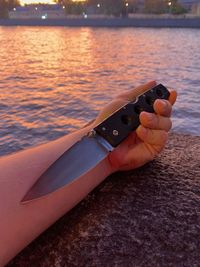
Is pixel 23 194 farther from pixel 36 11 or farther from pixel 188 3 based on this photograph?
pixel 36 11

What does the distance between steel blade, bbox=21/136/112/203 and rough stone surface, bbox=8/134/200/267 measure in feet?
0.51

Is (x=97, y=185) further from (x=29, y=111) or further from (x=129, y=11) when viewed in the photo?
(x=129, y=11)

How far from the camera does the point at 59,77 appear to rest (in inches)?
406

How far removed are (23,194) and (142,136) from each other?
461 mm

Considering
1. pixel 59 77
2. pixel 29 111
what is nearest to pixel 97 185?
pixel 29 111

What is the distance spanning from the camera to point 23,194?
112 cm

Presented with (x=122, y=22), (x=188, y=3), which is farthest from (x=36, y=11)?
(x=188, y=3)

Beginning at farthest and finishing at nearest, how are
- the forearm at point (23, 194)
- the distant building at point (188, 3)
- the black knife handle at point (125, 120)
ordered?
the distant building at point (188, 3), the black knife handle at point (125, 120), the forearm at point (23, 194)

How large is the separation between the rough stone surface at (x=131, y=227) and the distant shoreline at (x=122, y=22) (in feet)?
192

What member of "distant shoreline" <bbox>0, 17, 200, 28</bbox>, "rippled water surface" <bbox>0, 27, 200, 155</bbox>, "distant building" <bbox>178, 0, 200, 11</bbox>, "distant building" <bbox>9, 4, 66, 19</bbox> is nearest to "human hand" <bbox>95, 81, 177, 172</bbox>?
"rippled water surface" <bbox>0, 27, 200, 155</bbox>

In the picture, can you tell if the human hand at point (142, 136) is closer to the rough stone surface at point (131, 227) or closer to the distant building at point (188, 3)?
the rough stone surface at point (131, 227)

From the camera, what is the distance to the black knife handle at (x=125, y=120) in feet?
4.23

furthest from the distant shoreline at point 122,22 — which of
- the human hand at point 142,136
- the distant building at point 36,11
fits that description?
the human hand at point 142,136

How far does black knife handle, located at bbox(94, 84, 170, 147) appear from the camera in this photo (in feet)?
4.23
